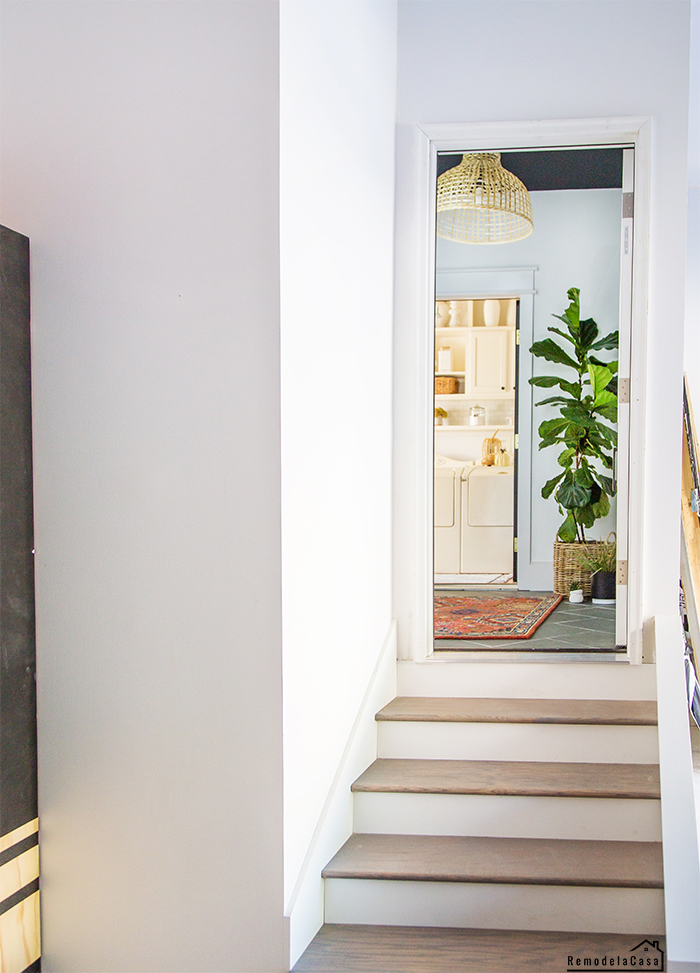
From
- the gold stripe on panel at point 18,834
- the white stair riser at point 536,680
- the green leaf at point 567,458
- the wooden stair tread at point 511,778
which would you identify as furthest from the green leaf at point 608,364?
the gold stripe on panel at point 18,834

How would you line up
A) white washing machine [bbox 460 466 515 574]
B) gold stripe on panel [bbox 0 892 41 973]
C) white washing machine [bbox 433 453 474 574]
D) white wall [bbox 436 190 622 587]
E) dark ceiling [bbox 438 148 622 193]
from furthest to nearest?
white washing machine [bbox 433 453 474 574]
white washing machine [bbox 460 466 515 574]
white wall [bbox 436 190 622 587]
dark ceiling [bbox 438 148 622 193]
gold stripe on panel [bbox 0 892 41 973]

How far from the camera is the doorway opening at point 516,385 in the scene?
5.24 meters

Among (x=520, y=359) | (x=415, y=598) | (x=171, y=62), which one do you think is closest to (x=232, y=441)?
(x=171, y=62)

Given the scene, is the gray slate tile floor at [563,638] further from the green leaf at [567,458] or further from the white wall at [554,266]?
the white wall at [554,266]

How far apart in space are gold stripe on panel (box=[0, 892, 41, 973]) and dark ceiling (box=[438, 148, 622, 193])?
4397 mm

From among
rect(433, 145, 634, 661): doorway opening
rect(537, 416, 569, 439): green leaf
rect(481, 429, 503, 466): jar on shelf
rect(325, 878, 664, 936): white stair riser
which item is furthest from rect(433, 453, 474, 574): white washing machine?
rect(325, 878, 664, 936): white stair riser

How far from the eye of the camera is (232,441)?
1.88 m

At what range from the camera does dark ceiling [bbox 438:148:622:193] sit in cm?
494

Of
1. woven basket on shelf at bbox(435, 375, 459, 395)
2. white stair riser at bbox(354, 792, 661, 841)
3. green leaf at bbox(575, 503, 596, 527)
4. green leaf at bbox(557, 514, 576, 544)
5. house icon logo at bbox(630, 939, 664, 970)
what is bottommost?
house icon logo at bbox(630, 939, 664, 970)

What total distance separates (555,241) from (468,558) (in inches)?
99.3

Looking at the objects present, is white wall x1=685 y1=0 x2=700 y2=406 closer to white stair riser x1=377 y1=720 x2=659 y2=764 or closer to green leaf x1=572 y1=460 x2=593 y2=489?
green leaf x1=572 y1=460 x2=593 y2=489

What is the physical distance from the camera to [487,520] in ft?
20.9

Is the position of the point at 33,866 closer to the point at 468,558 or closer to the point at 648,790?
the point at 648,790

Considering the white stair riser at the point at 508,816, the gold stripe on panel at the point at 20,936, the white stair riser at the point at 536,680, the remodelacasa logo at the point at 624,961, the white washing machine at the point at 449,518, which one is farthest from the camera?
the white washing machine at the point at 449,518
